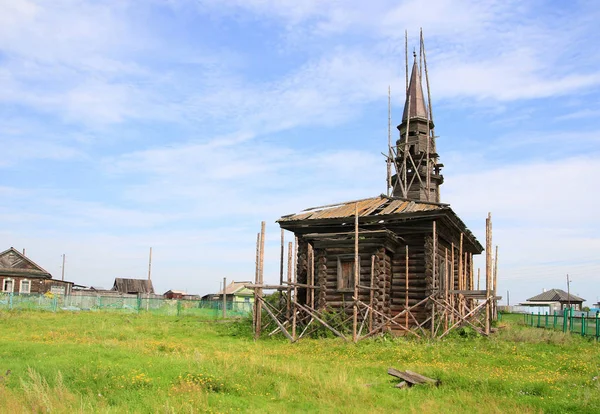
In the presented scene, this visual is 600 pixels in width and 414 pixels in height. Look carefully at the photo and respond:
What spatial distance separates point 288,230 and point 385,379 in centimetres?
1430

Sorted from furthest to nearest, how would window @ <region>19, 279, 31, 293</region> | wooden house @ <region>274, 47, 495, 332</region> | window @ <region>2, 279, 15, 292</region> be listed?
window @ <region>19, 279, 31, 293</region> → window @ <region>2, 279, 15, 292</region> → wooden house @ <region>274, 47, 495, 332</region>

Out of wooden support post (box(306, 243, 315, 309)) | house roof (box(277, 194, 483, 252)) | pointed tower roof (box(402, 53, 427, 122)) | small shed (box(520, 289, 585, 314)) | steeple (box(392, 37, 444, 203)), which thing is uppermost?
pointed tower roof (box(402, 53, 427, 122))

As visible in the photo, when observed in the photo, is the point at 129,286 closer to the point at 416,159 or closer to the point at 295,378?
the point at 416,159

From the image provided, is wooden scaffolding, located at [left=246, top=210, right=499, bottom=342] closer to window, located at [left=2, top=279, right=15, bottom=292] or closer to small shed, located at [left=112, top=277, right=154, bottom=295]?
window, located at [left=2, top=279, right=15, bottom=292]

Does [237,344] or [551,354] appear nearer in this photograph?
[551,354]

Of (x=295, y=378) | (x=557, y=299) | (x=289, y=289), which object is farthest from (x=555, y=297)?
(x=295, y=378)

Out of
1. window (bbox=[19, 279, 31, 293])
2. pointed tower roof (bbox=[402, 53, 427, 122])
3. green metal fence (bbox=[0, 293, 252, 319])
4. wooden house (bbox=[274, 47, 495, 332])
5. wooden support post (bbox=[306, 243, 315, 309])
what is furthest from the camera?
window (bbox=[19, 279, 31, 293])

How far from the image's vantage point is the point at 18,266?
52500 millimetres

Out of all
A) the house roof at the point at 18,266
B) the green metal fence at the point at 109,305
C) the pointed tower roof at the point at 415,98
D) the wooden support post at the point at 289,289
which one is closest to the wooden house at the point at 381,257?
the wooden support post at the point at 289,289

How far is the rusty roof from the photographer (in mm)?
22953

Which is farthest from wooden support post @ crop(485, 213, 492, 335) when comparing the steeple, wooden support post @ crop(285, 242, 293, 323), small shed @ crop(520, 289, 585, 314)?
small shed @ crop(520, 289, 585, 314)

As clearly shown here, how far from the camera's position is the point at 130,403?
948cm

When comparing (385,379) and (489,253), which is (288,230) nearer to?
(489,253)

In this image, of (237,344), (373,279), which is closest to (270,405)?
(237,344)
